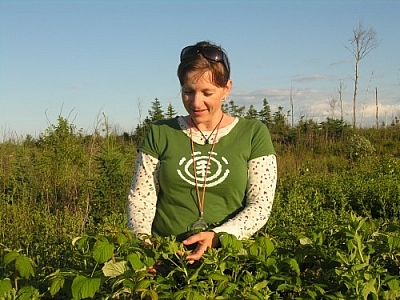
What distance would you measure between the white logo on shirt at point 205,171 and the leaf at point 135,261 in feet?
1.73

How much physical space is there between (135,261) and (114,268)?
0.08m

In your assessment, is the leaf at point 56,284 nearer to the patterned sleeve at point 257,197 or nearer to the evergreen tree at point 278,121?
the patterned sleeve at point 257,197

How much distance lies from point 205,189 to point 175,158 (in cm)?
18

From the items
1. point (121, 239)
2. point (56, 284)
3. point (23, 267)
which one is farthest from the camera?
point (23, 267)

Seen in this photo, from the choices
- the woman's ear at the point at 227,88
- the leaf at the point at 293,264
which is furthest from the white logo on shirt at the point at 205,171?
the leaf at the point at 293,264

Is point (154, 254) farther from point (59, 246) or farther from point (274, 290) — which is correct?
point (59, 246)

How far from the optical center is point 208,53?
2256 millimetres

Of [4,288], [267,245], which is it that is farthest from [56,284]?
[267,245]

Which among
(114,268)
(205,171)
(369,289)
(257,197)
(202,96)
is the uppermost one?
(202,96)

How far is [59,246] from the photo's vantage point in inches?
190

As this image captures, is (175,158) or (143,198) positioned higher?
(175,158)

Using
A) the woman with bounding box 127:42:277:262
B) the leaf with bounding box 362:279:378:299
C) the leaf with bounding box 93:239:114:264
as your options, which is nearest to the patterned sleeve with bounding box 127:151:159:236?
the woman with bounding box 127:42:277:262

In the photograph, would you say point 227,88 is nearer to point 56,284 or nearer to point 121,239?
point 121,239

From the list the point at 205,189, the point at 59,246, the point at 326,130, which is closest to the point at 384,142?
the point at 326,130
